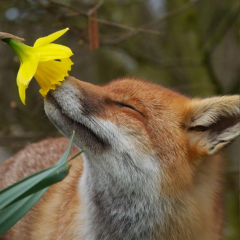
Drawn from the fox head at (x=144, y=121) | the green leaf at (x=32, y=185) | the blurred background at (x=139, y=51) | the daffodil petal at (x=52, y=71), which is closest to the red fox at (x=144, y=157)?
the fox head at (x=144, y=121)

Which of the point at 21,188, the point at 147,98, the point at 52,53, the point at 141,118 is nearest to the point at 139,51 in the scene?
the point at 147,98

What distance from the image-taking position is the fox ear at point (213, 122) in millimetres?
3445

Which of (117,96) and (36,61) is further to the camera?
(117,96)

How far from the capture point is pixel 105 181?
138 inches

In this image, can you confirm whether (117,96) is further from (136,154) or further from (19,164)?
(19,164)

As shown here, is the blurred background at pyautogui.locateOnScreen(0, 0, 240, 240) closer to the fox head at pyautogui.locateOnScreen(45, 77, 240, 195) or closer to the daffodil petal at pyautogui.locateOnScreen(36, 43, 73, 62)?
the fox head at pyautogui.locateOnScreen(45, 77, 240, 195)

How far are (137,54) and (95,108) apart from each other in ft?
18.3

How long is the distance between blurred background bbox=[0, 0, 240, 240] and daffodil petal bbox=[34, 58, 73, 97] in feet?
10.4

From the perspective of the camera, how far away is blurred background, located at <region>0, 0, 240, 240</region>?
23.1 ft

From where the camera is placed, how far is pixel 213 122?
363cm

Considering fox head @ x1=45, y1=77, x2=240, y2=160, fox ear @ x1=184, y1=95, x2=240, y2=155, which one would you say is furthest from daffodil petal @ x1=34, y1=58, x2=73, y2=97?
fox ear @ x1=184, y1=95, x2=240, y2=155

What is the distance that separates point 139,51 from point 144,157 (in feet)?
18.6

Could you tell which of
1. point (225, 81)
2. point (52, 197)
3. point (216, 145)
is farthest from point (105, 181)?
point (225, 81)

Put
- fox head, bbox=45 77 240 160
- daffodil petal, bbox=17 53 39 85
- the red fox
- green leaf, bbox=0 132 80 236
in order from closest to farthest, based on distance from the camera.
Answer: green leaf, bbox=0 132 80 236
daffodil petal, bbox=17 53 39 85
fox head, bbox=45 77 240 160
the red fox
